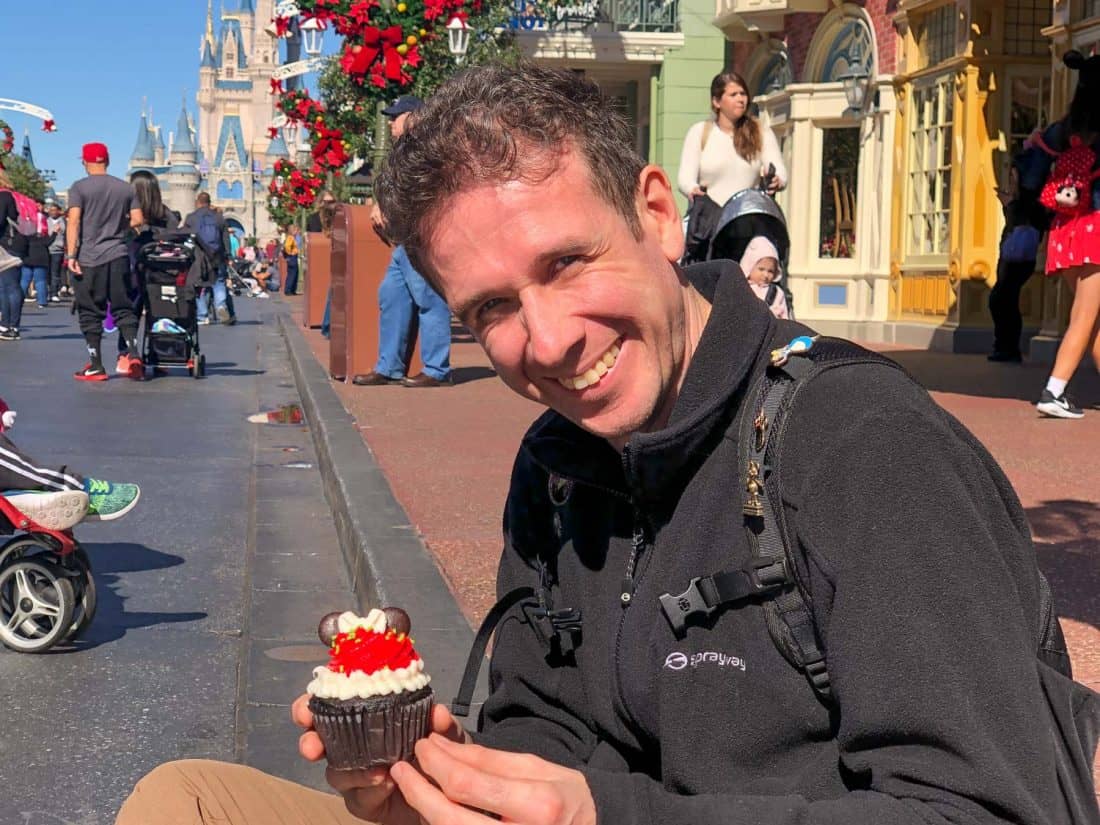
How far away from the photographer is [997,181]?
58.1 ft

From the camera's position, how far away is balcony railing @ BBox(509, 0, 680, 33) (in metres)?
27.0

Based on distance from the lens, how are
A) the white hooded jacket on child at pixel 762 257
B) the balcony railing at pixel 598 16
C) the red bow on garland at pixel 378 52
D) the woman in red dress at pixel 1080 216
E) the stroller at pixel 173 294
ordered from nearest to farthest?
1. the white hooded jacket on child at pixel 762 257
2. the woman in red dress at pixel 1080 216
3. the stroller at pixel 173 294
4. the red bow on garland at pixel 378 52
5. the balcony railing at pixel 598 16

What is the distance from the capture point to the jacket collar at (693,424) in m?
1.88

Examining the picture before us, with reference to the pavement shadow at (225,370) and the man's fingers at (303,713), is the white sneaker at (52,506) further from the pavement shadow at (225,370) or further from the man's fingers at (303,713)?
the pavement shadow at (225,370)

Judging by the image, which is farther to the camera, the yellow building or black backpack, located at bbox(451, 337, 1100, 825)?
the yellow building

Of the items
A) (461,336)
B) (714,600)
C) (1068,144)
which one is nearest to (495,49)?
(461,336)

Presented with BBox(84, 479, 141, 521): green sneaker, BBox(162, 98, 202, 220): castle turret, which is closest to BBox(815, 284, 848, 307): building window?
BBox(84, 479, 141, 521): green sneaker

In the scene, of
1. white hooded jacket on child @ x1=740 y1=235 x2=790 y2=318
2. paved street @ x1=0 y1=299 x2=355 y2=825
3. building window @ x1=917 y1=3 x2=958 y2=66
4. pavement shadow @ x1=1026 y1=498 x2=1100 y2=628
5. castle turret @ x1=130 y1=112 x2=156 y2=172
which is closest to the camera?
paved street @ x1=0 y1=299 x2=355 y2=825

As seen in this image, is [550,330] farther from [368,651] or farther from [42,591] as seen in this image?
[42,591]

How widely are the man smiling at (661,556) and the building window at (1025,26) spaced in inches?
648

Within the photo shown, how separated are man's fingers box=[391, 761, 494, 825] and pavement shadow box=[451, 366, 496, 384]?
11672mm

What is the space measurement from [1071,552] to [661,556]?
4227 millimetres

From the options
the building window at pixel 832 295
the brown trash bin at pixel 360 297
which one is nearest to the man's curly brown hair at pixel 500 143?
the brown trash bin at pixel 360 297

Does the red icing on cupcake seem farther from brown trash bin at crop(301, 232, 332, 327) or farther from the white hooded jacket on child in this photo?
brown trash bin at crop(301, 232, 332, 327)
